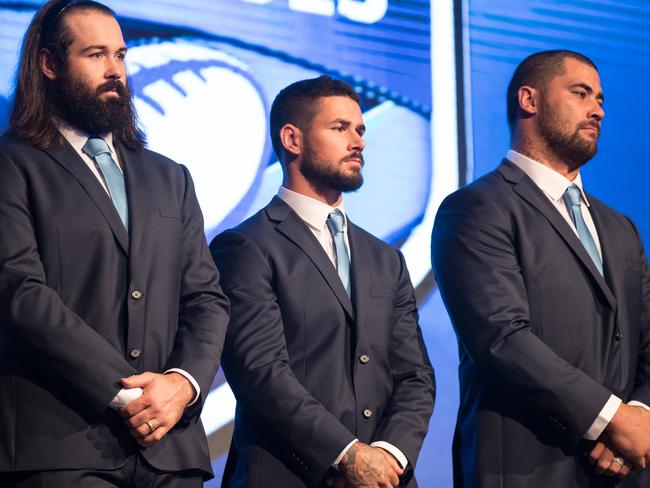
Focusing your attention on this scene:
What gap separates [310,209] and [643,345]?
1.16 meters

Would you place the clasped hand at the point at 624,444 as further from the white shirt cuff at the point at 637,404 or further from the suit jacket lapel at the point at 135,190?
the suit jacket lapel at the point at 135,190

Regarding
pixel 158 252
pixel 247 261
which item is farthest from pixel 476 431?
pixel 158 252

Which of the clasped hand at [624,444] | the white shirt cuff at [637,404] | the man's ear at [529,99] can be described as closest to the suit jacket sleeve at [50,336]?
the clasped hand at [624,444]

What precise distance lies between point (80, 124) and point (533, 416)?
1.56m

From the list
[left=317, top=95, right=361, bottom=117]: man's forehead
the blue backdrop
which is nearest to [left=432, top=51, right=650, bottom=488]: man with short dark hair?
[left=317, top=95, right=361, bottom=117]: man's forehead

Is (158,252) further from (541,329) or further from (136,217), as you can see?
(541,329)

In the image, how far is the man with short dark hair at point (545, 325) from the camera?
305 cm

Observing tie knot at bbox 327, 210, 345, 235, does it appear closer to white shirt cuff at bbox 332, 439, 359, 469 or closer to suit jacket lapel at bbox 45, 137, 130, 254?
white shirt cuff at bbox 332, 439, 359, 469

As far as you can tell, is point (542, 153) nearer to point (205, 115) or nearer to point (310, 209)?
point (310, 209)

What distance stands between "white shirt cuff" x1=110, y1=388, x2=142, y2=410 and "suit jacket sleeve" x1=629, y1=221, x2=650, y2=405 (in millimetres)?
1592

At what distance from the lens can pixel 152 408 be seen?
98.6 inches

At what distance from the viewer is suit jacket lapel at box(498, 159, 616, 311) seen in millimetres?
3254

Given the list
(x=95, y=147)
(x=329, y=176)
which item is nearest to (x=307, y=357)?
(x=329, y=176)

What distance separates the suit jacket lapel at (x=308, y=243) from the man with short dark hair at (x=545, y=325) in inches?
14.2
